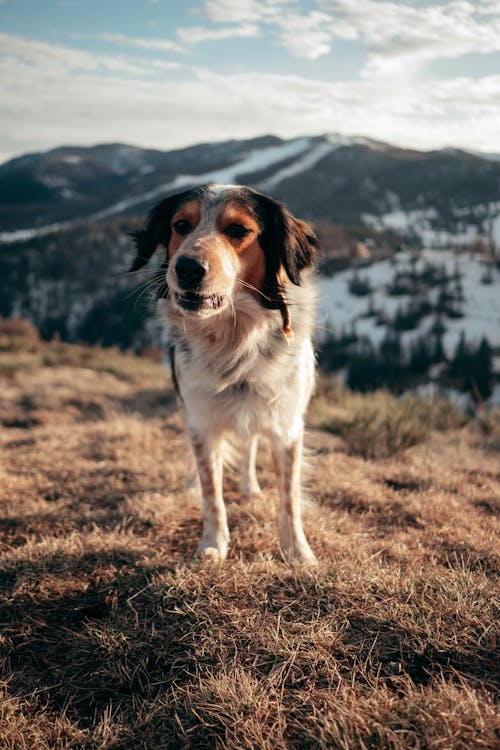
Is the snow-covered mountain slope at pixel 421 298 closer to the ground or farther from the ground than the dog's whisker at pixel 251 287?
closer to the ground

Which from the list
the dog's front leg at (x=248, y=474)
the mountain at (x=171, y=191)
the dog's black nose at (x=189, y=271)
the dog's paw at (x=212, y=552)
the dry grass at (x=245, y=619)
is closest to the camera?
the dry grass at (x=245, y=619)

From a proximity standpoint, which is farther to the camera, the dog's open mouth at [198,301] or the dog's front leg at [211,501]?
the dog's front leg at [211,501]

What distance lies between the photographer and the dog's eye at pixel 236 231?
98.7 inches

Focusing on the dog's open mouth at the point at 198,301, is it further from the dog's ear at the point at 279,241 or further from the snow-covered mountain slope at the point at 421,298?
the snow-covered mountain slope at the point at 421,298

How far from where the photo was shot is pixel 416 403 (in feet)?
22.1

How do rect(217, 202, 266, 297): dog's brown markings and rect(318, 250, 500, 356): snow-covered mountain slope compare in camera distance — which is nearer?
rect(217, 202, 266, 297): dog's brown markings

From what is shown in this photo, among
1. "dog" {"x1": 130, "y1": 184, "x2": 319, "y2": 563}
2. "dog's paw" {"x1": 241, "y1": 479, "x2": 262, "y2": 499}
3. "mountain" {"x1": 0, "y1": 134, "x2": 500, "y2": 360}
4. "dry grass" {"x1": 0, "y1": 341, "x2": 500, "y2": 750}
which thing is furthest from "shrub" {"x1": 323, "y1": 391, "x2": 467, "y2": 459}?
"mountain" {"x1": 0, "y1": 134, "x2": 500, "y2": 360}

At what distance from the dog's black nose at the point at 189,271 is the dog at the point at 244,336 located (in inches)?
6.3

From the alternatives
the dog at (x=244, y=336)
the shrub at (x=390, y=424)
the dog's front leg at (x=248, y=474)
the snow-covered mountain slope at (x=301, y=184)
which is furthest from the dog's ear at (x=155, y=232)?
the snow-covered mountain slope at (x=301, y=184)

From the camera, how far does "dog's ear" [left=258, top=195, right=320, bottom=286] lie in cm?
263

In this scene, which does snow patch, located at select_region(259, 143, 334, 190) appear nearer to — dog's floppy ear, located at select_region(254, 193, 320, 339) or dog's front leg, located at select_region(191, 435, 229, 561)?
dog's floppy ear, located at select_region(254, 193, 320, 339)

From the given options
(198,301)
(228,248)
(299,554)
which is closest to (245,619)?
(299,554)

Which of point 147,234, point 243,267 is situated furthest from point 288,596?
point 147,234

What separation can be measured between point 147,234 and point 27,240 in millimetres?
59228
